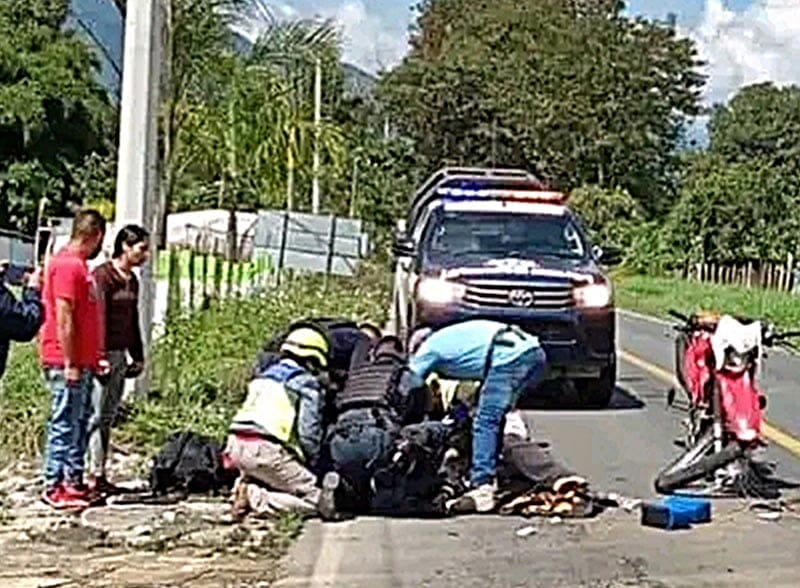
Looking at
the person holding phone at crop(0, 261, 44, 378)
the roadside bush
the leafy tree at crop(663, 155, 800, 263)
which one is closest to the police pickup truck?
the roadside bush

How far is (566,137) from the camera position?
7431 cm

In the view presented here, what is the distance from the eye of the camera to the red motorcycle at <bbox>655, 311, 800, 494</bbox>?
11945mm


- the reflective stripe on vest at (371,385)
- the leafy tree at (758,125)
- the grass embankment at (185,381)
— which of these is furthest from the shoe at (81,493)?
the leafy tree at (758,125)

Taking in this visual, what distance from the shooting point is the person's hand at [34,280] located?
1122 cm

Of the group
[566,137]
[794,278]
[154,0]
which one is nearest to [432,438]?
[154,0]

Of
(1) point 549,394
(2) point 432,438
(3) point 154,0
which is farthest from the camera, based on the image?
(1) point 549,394

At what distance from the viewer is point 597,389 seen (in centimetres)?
1823

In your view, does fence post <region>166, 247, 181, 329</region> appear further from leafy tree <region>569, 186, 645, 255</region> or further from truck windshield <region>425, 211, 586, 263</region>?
leafy tree <region>569, 186, 645, 255</region>

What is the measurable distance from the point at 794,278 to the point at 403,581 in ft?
165

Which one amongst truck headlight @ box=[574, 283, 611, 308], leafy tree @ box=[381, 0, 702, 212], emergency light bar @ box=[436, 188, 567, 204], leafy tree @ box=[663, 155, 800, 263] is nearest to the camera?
truck headlight @ box=[574, 283, 611, 308]

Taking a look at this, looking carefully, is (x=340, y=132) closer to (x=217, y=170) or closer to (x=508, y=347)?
(x=217, y=170)

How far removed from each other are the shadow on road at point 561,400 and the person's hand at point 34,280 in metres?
6.89

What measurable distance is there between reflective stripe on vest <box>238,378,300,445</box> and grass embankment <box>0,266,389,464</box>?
216 centimetres

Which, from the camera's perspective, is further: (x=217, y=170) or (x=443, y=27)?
(x=443, y=27)
